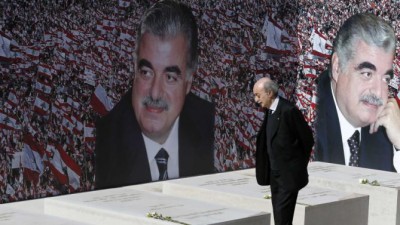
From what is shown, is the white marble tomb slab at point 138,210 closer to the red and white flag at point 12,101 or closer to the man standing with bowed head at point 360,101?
the red and white flag at point 12,101

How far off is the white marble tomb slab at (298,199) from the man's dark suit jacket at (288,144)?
157 centimetres

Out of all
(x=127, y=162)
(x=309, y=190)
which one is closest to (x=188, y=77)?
(x=127, y=162)

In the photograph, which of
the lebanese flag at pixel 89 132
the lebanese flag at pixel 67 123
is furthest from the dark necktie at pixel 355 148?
the lebanese flag at pixel 67 123

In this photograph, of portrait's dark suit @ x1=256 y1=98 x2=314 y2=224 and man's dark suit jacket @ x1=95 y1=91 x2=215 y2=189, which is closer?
portrait's dark suit @ x1=256 y1=98 x2=314 y2=224

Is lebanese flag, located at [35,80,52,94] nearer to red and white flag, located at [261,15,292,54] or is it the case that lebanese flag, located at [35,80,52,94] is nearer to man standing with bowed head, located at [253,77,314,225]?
man standing with bowed head, located at [253,77,314,225]

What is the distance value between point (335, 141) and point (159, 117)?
313cm

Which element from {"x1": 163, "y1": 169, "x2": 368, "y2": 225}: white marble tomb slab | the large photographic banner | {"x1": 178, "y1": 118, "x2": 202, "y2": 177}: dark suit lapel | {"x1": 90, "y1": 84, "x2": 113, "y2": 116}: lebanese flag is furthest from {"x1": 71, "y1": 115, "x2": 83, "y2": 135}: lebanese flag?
{"x1": 178, "y1": 118, "x2": 202, "y2": 177}: dark suit lapel

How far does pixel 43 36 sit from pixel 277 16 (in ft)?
14.0

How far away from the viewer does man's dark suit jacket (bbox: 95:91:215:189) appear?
1017cm

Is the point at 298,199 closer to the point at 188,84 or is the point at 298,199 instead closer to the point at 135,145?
the point at 135,145

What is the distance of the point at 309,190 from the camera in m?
9.73

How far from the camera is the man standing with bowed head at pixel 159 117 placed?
1034 cm

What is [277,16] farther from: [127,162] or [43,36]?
[43,36]

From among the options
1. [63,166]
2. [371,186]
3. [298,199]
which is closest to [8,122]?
[63,166]
